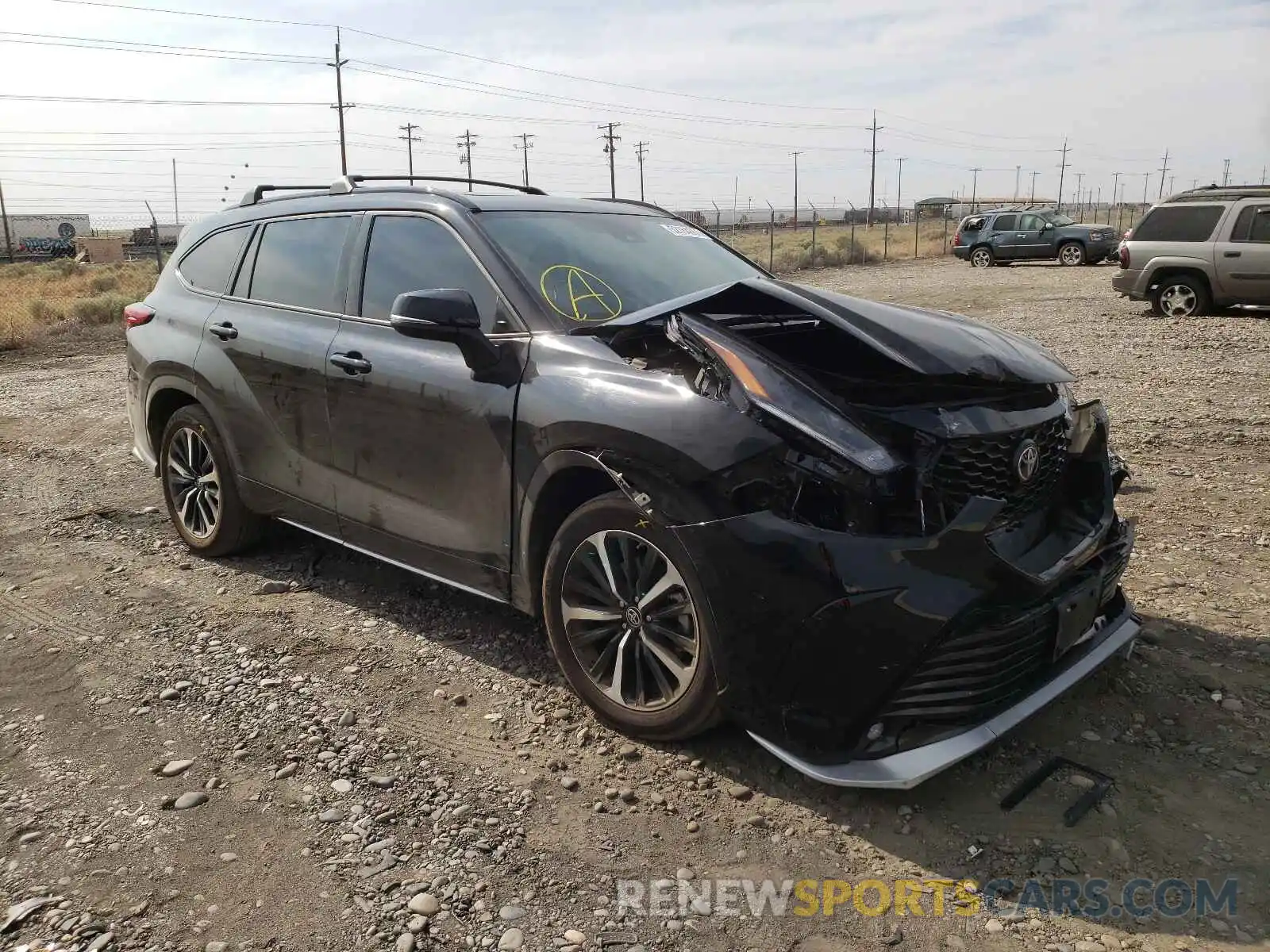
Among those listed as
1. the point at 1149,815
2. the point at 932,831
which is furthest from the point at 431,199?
the point at 1149,815

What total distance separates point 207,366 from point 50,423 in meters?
5.28

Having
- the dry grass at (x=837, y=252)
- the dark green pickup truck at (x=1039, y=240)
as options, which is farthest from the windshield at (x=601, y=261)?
the dark green pickup truck at (x=1039, y=240)

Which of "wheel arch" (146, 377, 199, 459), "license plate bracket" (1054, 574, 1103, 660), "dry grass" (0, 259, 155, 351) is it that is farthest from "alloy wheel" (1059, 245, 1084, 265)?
"license plate bracket" (1054, 574, 1103, 660)

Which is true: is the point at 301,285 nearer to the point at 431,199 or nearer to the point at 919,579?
the point at 431,199

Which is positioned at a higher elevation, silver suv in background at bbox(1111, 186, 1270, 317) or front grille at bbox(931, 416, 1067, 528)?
silver suv in background at bbox(1111, 186, 1270, 317)

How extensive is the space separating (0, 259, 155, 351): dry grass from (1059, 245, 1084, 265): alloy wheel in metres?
24.3

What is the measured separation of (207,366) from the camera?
4.68 m

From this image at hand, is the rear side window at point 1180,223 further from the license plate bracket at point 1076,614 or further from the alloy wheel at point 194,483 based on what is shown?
the alloy wheel at point 194,483

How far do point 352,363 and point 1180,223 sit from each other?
45.8 ft

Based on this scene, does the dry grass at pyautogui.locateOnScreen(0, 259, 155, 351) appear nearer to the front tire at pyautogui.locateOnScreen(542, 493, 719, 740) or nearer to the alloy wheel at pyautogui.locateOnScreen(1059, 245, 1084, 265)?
the front tire at pyautogui.locateOnScreen(542, 493, 719, 740)

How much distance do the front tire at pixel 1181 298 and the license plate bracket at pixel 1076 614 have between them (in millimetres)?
13199

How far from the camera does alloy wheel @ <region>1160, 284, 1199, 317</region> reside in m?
14.2

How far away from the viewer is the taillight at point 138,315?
517 cm

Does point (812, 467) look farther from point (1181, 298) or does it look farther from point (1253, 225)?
point (1181, 298)
